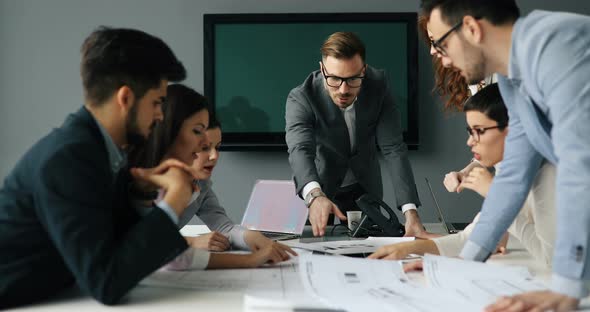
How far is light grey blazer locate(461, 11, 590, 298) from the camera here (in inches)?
39.5

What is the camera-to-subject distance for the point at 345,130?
2.71 metres

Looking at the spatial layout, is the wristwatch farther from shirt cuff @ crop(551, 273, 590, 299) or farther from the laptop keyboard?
shirt cuff @ crop(551, 273, 590, 299)

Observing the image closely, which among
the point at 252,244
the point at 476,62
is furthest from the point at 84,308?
the point at 476,62

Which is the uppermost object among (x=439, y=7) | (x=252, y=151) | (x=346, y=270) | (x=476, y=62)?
(x=439, y=7)

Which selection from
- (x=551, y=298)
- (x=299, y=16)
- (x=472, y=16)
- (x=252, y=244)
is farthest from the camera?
(x=299, y=16)

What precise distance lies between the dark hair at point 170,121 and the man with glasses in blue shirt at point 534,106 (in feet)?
2.29

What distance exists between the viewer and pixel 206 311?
105 cm

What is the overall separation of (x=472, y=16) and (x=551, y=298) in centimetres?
57

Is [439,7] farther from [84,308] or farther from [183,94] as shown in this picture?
[84,308]

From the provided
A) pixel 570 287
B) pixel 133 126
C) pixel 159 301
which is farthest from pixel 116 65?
pixel 570 287

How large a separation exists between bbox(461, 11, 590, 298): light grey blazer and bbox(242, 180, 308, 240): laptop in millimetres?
936

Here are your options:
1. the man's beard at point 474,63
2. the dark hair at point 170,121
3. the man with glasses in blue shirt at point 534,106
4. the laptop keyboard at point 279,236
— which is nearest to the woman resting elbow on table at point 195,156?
the dark hair at point 170,121

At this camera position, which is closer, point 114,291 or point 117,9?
point 114,291

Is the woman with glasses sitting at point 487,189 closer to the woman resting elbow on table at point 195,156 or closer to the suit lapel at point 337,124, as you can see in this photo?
the woman resting elbow on table at point 195,156
